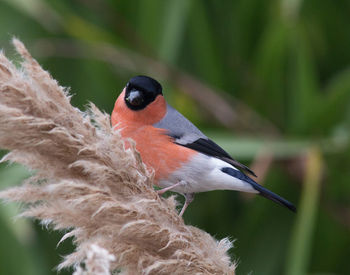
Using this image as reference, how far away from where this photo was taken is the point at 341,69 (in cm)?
340

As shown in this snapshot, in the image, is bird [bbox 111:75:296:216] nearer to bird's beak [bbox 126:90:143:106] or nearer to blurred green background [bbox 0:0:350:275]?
bird's beak [bbox 126:90:143:106]

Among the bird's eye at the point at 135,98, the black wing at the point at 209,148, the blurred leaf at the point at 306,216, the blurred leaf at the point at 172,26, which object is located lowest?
the blurred leaf at the point at 306,216

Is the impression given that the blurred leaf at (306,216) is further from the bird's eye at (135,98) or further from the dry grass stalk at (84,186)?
the dry grass stalk at (84,186)

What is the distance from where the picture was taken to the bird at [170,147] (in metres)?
1.70

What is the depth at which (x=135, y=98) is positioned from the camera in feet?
5.51

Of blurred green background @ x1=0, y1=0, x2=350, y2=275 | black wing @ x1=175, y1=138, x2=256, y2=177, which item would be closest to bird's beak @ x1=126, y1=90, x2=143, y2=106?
black wing @ x1=175, y1=138, x2=256, y2=177

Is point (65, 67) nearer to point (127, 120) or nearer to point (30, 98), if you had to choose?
point (127, 120)

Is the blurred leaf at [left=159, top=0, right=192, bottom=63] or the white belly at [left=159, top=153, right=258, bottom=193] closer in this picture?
the white belly at [left=159, top=153, right=258, bottom=193]

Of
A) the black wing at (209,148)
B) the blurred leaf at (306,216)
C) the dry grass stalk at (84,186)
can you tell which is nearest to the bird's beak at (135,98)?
the black wing at (209,148)

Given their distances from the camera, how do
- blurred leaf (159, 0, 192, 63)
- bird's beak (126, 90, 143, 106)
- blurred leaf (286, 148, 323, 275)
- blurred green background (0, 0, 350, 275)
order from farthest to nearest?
1. blurred leaf (159, 0, 192, 63)
2. blurred green background (0, 0, 350, 275)
3. blurred leaf (286, 148, 323, 275)
4. bird's beak (126, 90, 143, 106)

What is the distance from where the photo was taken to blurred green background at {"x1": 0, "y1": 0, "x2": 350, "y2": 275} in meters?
2.76

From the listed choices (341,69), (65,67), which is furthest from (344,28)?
(65,67)

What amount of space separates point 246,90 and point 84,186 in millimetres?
2389

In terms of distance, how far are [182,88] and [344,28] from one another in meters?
1.23
